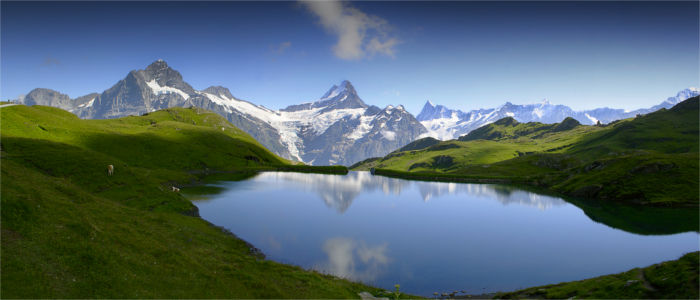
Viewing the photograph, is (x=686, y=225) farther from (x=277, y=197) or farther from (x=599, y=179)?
(x=277, y=197)

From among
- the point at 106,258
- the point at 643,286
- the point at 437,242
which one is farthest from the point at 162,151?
the point at 643,286

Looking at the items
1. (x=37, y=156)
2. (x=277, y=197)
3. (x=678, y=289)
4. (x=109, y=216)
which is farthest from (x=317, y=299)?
(x=37, y=156)

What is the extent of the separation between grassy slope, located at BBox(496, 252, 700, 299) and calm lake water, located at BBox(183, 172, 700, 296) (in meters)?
6.39

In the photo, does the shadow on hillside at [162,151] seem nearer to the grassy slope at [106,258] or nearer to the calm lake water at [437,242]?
the calm lake water at [437,242]

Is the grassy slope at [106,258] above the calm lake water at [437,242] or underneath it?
above

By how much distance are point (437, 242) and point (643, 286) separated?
2851 centimetres

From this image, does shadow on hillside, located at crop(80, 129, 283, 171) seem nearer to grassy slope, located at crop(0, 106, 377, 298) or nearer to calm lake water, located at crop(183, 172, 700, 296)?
calm lake water, located at crop(183, 172, 700, 296)

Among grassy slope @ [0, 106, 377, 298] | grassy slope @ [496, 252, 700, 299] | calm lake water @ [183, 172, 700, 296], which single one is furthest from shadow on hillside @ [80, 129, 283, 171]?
grassy slope @ [496, 252, 700, 299]

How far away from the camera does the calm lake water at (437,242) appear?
37125mm

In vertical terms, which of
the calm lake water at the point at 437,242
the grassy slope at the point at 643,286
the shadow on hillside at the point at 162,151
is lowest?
the calm lake water at the point at 437,242

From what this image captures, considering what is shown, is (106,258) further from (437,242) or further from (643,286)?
(437,242)

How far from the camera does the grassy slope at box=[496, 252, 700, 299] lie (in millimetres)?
20094

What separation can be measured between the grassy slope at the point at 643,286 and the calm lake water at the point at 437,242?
252 inches

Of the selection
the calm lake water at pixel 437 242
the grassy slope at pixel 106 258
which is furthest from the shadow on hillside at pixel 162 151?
the grassy slope at pixel 106 258
